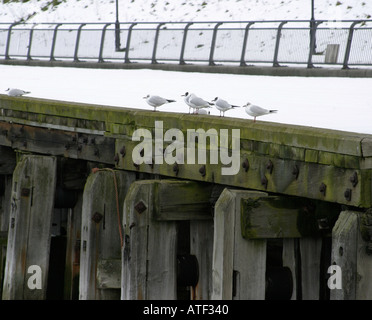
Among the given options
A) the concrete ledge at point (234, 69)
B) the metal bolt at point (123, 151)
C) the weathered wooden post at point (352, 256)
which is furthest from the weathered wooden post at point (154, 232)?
the concrete ledge at point (234, 69)

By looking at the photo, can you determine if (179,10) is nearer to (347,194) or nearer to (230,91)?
(230,91)

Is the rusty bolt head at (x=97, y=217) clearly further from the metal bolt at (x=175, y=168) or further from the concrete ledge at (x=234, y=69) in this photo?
the concrete ledge at (x=234, y=69)

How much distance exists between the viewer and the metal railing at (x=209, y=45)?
23.5 meters

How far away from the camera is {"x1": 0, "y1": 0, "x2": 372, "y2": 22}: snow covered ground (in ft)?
181

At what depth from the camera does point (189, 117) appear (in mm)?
11078

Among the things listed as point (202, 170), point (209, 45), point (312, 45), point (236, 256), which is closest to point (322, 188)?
point (236, 256)

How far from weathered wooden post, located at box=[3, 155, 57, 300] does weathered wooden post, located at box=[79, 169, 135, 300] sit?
4.44 feet

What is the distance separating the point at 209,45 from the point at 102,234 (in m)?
16.2

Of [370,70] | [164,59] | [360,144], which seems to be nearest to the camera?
[360,144]

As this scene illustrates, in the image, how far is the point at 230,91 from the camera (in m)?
18.2

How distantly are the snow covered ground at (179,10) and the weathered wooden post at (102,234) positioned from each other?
139 ft
